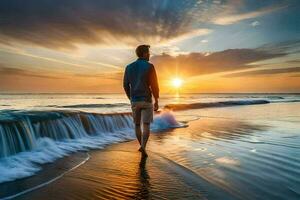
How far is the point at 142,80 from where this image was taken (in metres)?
7.18

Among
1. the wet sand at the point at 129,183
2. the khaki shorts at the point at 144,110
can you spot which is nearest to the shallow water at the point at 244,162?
the wet sand at the point at 129,183

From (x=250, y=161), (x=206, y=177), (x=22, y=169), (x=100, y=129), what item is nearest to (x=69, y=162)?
(x=22, y=169)

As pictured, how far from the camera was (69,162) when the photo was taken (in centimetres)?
655

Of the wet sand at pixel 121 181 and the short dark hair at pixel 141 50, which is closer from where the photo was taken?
the wet sand at pixel 121 181

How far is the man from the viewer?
7.18 m

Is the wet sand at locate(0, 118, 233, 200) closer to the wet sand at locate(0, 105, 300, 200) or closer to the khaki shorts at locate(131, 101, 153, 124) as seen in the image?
the wet sand at locate(0, 105, 300, 200)

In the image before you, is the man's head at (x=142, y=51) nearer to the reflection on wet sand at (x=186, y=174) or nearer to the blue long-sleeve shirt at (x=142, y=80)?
the blue long-sleeve shirt at (x=142, y=80)

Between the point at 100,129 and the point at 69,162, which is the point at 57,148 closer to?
the point at 69,162

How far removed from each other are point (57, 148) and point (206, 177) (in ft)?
13.9

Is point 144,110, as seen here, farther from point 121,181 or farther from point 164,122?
point 164,122

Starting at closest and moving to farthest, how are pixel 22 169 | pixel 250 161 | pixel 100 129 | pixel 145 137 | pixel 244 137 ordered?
pixel 22 169, pixel 250 161, pixel 145 137, pixel 244 137, pixel 100 129

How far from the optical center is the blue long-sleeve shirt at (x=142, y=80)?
7168mm

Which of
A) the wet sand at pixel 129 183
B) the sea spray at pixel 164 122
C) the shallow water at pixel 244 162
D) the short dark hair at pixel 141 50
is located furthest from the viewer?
the sea spray at pixel 164 122

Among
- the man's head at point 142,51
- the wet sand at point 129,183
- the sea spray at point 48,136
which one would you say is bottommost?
the wet sand at point 129,183
